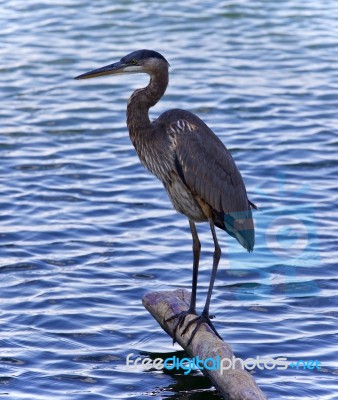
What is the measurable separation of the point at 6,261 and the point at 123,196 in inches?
77.7

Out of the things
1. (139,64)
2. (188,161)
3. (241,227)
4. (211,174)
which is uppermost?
(139,64)

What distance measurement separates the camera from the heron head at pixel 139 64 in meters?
7.61

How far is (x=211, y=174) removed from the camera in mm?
7562

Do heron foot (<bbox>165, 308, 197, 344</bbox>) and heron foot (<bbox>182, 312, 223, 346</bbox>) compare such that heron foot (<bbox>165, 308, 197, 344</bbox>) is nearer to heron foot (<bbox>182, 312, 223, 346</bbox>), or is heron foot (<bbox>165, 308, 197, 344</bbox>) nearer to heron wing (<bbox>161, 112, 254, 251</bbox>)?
heron foot (<bbox>182, 312, 223, 346</bbox>)

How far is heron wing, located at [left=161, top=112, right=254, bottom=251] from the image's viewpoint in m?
7.50

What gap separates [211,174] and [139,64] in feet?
3.01

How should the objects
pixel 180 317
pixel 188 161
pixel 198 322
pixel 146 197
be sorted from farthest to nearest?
pixel 146 197
pixel 188 161
pixel 180 317
pixel 198 322

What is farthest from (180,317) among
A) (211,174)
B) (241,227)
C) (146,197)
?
(146,197)

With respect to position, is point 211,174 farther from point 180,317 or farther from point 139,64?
point 180,317

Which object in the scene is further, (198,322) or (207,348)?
(198,322)

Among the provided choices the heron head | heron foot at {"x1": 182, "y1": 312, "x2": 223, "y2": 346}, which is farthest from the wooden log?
the heron head

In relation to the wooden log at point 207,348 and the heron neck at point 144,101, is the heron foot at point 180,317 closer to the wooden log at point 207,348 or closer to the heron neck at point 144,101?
the wooden log at point 207,348

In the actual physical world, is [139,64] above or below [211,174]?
above

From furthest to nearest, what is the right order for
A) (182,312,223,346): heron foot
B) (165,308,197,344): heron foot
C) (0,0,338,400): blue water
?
(0,0,338,400): blue water < (165,308,197,344): heron foot < (182,312,223,346): heron foot
